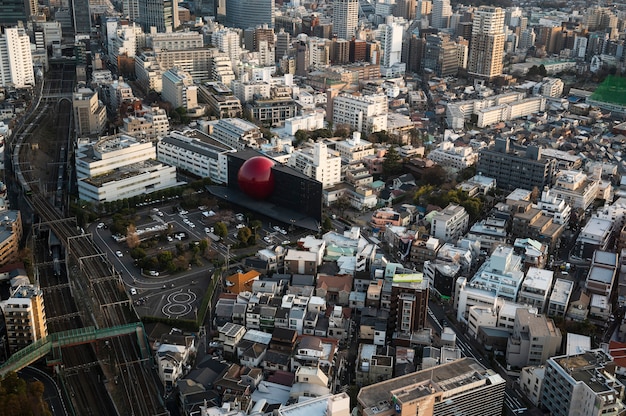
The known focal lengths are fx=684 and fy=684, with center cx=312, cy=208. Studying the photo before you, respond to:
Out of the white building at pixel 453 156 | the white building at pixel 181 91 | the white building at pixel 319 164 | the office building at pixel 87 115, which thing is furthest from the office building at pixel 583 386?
the white building at pixel 181 91

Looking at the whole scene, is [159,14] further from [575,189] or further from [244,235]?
[575,189]

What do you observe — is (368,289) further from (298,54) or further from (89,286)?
(298,54)

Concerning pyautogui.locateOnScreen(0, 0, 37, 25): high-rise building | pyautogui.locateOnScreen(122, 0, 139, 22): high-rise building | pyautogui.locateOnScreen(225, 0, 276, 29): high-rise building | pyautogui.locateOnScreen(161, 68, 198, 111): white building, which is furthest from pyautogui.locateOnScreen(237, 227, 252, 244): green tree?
pyautogui.locateOnScreen(225, 0, 276, 29): high-rise building

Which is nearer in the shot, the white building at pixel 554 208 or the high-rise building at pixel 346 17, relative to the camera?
the white building at pixel 554 208

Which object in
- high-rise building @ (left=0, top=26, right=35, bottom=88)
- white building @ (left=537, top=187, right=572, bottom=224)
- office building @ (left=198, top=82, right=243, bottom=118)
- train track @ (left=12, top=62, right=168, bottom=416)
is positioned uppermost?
high-rise building @ (left=0, top=26, right=35, bottom=88)

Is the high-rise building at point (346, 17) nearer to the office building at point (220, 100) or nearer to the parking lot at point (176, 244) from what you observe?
the office building at point (220, 100)

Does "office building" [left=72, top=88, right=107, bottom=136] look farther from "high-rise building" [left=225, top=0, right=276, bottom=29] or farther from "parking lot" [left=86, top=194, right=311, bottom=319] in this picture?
"high-rise building" [left=225, top=0, right=276, bottom=29]
